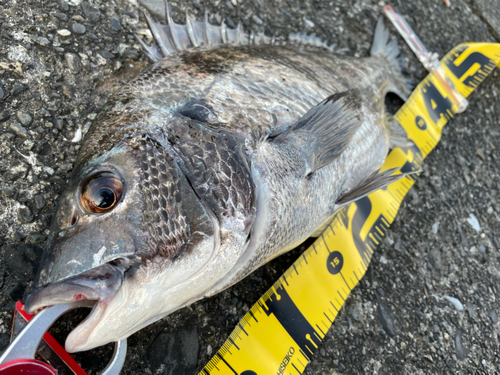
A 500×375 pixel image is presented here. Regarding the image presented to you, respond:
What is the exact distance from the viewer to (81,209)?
1.08 metres

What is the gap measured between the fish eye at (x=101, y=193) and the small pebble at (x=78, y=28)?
4.25 ft

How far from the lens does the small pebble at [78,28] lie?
195 centimetres

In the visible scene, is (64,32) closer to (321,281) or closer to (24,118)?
(24,118)

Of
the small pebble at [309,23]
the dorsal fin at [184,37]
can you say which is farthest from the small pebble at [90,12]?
the small pebble at [309,23]

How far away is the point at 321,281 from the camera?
78.4 inches

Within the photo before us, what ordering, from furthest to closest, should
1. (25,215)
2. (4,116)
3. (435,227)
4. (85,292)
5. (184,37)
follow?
1. (435,227)
2. (184,37)
3. (4,116)
4. (25,215)
5. (85,292)

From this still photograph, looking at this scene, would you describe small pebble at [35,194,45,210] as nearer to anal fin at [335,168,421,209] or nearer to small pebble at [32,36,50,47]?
small pebble at [32,36,50,47]

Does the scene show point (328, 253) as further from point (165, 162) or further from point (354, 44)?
point (354, 44)

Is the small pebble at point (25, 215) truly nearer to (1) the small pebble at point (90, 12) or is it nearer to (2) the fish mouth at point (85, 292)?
(2) the fish mouth at point (85, 292)

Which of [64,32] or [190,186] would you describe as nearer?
[190,186]

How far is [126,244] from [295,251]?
122 centimetres

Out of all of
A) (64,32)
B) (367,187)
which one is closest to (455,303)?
(367,187)

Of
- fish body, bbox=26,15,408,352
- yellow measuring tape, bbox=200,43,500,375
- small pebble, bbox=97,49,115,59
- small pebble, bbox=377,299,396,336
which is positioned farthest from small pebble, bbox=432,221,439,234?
small pebble, bbox=97,49,115,59

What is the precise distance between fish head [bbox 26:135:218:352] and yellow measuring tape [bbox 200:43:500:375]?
595mm
